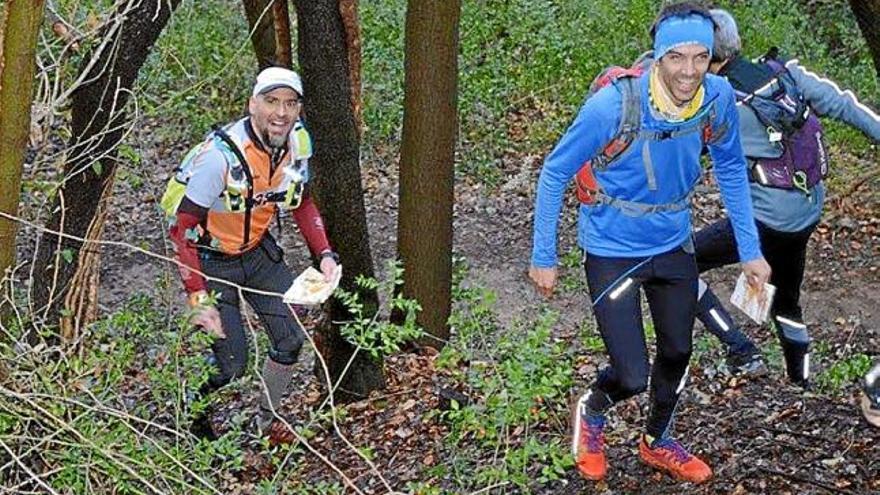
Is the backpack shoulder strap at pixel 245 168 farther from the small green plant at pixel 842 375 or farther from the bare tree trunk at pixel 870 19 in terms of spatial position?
the small green plant at pixel 842 375

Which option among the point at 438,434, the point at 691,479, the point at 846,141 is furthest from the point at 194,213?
the point at 846,141

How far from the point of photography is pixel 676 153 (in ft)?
16.1

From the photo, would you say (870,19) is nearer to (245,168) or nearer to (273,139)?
(273,139)

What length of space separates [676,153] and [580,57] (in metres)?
9.42

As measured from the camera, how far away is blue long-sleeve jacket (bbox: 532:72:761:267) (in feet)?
15.8

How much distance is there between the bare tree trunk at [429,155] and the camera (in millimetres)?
7410

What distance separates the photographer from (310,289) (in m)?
5.50

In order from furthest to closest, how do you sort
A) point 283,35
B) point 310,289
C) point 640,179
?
point 283,35, point 310,289, point 640,179

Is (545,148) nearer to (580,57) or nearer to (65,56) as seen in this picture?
(580,57)

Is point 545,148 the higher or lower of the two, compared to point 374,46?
lower

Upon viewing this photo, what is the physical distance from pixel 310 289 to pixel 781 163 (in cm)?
241

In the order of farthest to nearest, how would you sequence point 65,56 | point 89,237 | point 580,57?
point 580,57 < point 89,237 < point 65,56

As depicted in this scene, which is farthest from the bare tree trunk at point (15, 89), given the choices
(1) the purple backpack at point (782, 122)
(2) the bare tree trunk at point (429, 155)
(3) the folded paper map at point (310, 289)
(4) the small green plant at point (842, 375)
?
(4) the small green plant at point (842, 375)

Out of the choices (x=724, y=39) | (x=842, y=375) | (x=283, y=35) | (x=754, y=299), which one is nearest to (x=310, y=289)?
(x=754, y=299)
